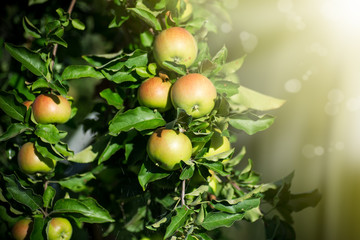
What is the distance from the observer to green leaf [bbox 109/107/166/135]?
2.79 feet

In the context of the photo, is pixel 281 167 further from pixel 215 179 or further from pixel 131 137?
pixel 131 137

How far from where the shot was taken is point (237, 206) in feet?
2.78

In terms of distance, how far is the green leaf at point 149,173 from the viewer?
0.86 metres

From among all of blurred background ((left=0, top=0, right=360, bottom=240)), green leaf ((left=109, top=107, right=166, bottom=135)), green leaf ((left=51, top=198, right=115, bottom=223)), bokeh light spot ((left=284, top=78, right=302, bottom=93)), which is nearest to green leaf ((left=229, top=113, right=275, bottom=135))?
green leaf ((left=109, top=107, right=166, bottom=135))

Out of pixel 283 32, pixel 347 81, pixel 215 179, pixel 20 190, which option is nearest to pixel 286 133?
pixel 347 81

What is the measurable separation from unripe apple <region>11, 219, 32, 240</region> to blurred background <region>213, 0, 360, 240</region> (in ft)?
3.87

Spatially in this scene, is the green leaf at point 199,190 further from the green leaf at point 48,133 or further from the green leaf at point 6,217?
the green leaf at point 6,217

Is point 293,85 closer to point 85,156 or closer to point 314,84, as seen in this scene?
point 314,84

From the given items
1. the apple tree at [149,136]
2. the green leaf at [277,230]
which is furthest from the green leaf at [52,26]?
the green leaf at [277,230]

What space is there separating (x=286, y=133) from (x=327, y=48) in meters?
0.75

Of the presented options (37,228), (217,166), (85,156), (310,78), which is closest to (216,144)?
(217,166)

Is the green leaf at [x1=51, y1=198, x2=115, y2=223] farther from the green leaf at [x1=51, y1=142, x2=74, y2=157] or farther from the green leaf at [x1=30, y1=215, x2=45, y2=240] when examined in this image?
the green leaf at [x1=51, y1=142, x2=74, y2=157]

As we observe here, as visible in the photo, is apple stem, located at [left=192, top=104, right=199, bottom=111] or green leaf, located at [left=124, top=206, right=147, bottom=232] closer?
apple stem, located at [left=192, top=104, right=199, bottom=111]

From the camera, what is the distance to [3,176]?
88 centimetres
